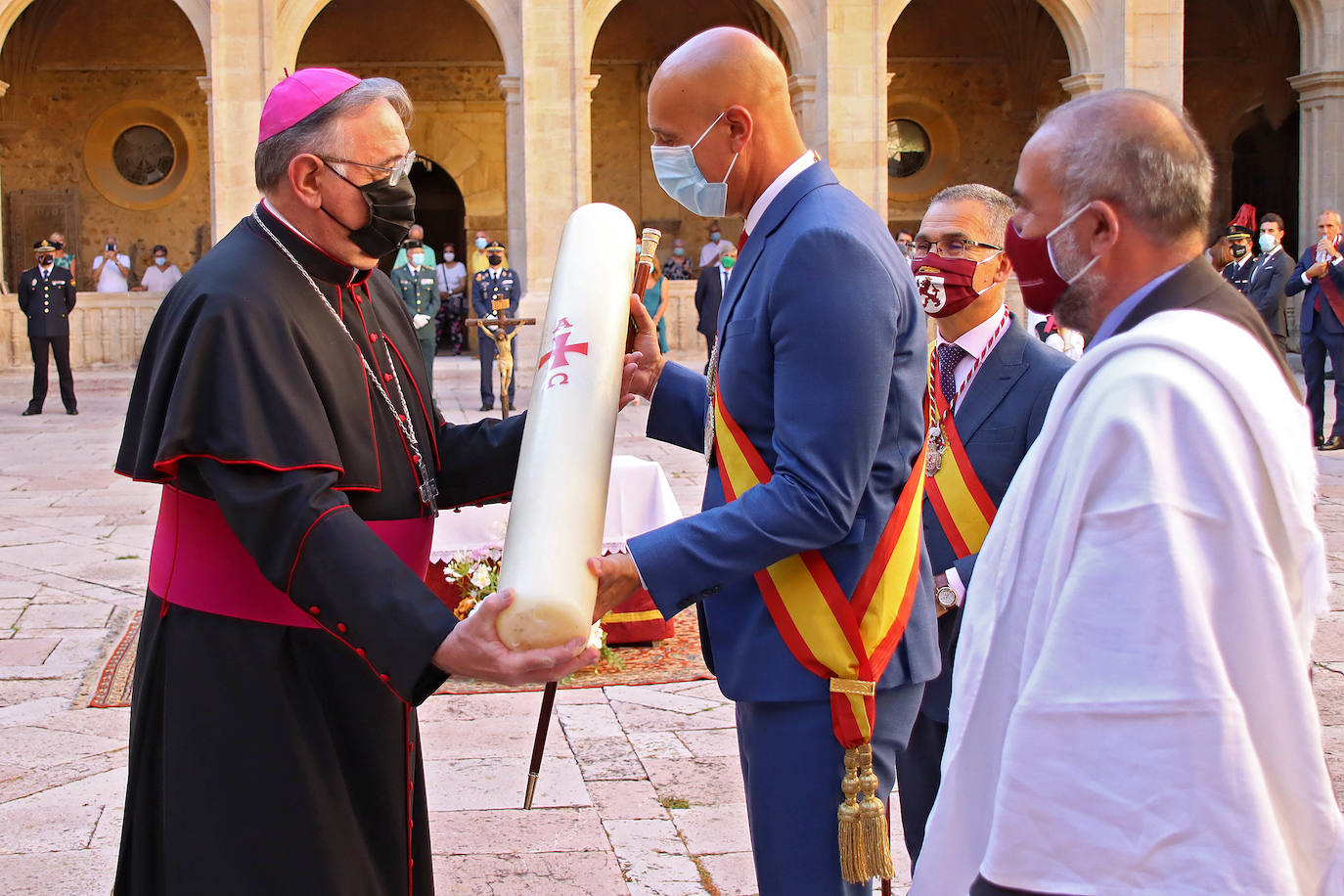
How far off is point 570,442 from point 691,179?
614mm

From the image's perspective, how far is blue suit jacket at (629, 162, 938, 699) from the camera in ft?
6.54

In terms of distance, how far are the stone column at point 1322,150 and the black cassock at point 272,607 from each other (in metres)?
18.9

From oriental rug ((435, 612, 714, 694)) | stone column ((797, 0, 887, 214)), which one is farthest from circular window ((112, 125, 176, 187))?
oriental rug ((435, 612, 714, 694))

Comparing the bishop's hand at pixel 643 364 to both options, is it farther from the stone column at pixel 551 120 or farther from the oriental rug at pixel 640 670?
the stone column at pixel 551 120

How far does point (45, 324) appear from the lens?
566 inches

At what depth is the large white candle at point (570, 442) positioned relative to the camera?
1.87 metres

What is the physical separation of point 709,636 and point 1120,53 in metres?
17.3

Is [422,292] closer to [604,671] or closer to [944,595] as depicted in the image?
[604,671]

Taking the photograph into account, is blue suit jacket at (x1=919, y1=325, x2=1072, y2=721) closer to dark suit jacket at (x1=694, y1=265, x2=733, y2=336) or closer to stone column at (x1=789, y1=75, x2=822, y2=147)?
dark suit jacket at (x1=694, y1=265, x2=733, y2=336)

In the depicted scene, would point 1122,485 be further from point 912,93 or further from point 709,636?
point 912,93

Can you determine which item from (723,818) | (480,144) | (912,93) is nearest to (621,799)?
(723,818)

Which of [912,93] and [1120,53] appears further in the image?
[912,93]

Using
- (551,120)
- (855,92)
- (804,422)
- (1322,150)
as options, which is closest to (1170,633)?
(804,422)

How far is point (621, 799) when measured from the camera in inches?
156
